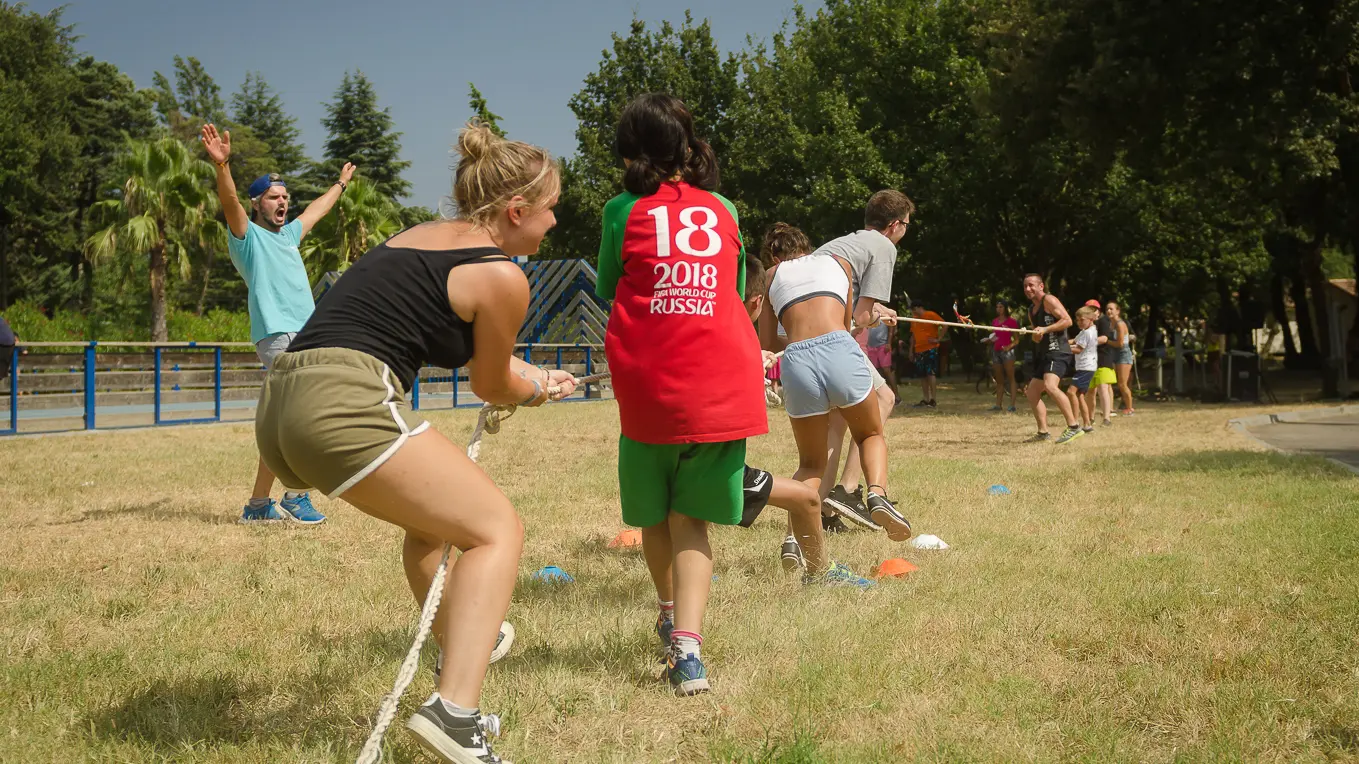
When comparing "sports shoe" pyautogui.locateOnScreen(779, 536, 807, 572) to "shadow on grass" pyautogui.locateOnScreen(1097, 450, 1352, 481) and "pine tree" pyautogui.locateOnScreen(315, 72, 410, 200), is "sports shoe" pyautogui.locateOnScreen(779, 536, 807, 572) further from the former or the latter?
"pine tree" pyautogui.locateOnScreen(315, 72, 410, 200)

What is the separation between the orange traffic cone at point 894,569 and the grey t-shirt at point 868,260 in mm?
1423

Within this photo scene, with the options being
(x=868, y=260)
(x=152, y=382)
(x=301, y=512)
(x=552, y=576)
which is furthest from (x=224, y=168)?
(x=152, y=382)

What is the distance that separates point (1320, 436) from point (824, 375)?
11.1m

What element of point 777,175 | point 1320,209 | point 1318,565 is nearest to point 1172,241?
point 1320,209

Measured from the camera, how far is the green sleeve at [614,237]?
12.1 feet

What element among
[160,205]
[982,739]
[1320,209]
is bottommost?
[982,739]

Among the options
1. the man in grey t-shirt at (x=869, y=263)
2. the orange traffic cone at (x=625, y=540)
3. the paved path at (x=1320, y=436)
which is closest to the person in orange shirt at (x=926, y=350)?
the paved path at (x=1320, y=436)

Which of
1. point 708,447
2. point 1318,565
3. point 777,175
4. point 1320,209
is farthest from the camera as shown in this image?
point 777,175

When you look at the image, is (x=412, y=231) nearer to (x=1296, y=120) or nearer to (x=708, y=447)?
(x=708, y=447)

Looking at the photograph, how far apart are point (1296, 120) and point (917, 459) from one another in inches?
527

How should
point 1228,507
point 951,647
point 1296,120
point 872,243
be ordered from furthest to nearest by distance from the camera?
point 1296,120 < point 1228,507 < point 872,243 < point 951,647

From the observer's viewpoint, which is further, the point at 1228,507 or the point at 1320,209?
the point at 1320,209

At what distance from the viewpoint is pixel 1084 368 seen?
45.9 ft

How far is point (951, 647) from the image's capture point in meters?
4.04
